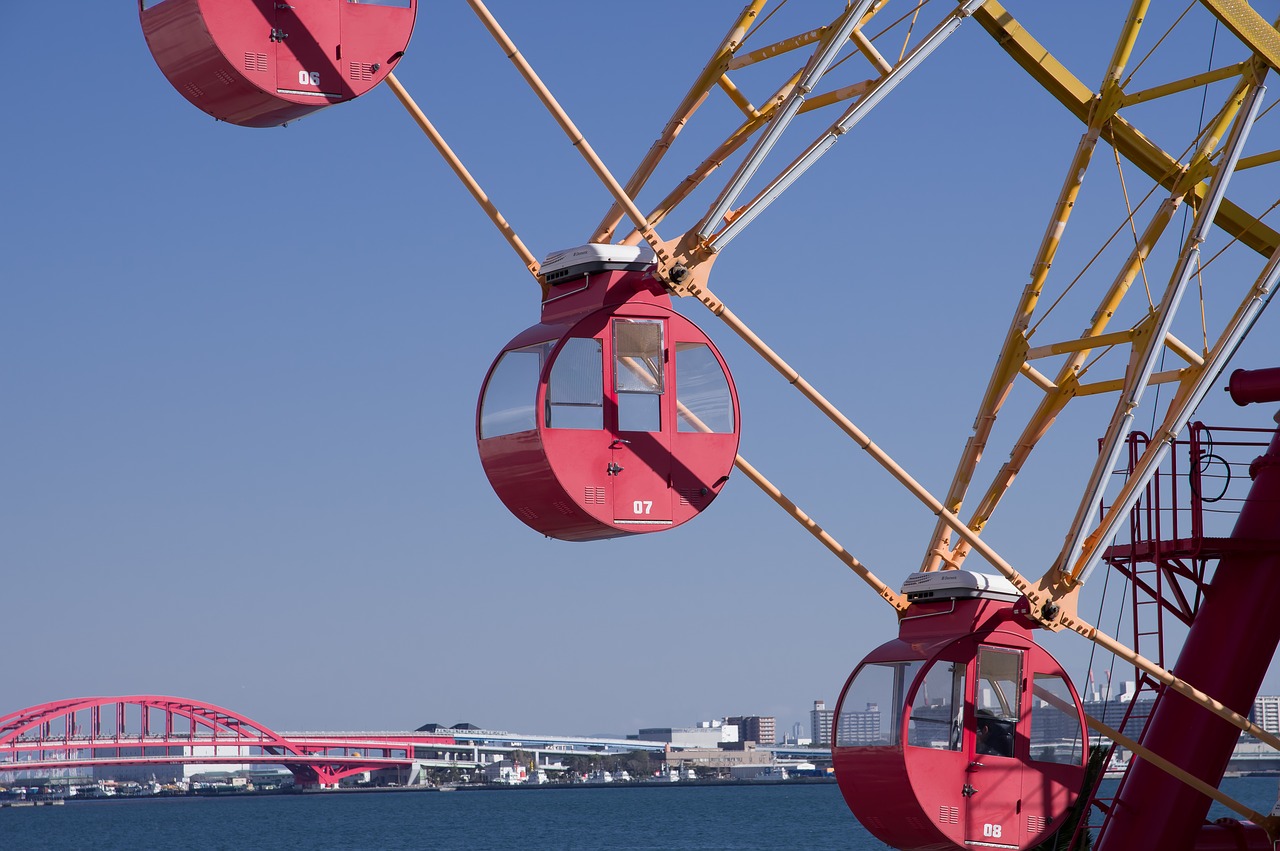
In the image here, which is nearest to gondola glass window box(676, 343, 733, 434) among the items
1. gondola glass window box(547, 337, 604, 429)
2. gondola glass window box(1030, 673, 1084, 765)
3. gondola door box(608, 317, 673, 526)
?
gondola door box(608, 317, 673, 526)

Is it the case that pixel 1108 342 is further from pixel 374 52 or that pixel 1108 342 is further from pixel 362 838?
pixel 362 838

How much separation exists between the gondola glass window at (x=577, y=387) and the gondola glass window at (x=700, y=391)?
834mm

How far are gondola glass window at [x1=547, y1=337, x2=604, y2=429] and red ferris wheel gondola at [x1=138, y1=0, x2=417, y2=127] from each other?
9.52 ft

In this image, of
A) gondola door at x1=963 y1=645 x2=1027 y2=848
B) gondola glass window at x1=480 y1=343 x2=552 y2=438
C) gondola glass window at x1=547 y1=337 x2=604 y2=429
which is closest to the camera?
gondola glass window at x1=547 y1=337 x2=604 y2=429

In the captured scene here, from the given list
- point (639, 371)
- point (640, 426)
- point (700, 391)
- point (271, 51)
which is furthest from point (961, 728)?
point (271, 51)

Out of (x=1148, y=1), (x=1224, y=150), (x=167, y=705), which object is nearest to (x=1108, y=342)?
(x=1224, y=150)

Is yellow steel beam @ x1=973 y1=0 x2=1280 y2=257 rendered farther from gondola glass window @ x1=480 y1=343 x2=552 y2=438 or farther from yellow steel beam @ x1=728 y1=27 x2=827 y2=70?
gondola glass window @ x1=480 y1=343 x2=552 y2=438

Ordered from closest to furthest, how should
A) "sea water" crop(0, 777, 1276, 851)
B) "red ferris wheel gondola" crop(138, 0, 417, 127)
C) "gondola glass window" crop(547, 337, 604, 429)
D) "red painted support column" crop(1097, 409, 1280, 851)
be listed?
"red ferris wheel gondola" crop(138, 0, 417, 127), "gondola glass window" crop(547, 337, 604, 429), "red painted support column" crop(1097, 409, 1280, 851), "sea water" crop(0, 777, 1276, 851)

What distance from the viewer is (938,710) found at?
718 inches

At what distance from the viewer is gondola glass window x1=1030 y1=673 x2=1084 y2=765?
18.8 meters

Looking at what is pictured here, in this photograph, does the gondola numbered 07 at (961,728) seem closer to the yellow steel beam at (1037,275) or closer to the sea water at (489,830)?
the yellow steel beam at (1037,275)

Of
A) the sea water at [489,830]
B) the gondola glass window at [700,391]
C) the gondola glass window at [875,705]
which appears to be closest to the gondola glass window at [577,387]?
the gondola glass window at [700,391]

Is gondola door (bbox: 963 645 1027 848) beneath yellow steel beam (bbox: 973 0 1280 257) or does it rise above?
beneath

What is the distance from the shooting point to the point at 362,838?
141375 millimetres
